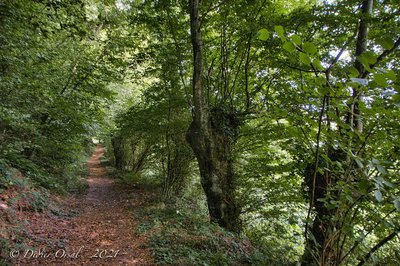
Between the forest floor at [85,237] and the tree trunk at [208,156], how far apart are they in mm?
1698

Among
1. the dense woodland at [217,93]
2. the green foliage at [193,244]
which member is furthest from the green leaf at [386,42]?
the green foliage at [193,244]

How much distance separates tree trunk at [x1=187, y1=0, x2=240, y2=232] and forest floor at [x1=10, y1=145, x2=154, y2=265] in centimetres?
170

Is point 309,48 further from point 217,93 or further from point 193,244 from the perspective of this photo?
point 217,93

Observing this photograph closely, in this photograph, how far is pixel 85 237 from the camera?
16.6ft

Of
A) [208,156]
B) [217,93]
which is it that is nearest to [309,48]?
[208,156]

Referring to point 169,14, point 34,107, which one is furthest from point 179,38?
point 34,107

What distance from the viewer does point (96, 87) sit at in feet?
28.6

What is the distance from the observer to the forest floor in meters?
4.02

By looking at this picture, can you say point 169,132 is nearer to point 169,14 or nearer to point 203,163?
point 203,163

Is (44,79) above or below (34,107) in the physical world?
above

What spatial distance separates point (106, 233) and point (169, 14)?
18.5 ft

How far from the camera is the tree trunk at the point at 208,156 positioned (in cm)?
534

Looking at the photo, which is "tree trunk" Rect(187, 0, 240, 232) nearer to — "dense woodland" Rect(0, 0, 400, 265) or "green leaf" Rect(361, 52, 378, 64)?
"dense woodland" Rect(0, 0, 400, 265)

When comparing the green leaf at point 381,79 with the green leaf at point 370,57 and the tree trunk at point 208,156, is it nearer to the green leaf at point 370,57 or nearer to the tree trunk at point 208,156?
the green leaf at point 370,57
